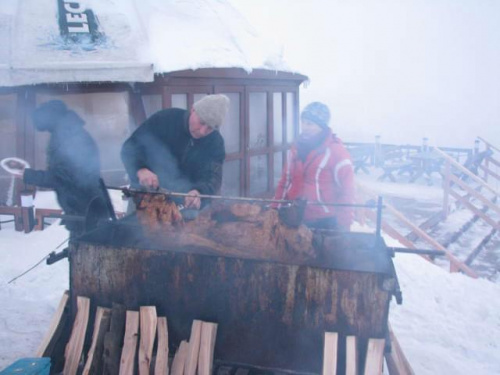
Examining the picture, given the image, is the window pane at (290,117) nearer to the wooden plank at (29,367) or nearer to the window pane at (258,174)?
the window pane at (258,174)

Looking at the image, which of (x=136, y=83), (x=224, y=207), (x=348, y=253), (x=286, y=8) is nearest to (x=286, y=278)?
(x=348, y=253)

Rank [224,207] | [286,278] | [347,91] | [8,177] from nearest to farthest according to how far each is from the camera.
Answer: [286,278] → [224,207] → [8,177] → [347,91]

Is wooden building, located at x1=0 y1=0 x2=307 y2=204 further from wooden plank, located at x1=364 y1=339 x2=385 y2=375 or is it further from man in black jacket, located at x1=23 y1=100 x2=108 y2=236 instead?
wooden plank, located at x1=364 y1=339 x2=385 y2=375

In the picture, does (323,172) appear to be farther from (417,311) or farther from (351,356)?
(417,311)

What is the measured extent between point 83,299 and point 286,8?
50.2m

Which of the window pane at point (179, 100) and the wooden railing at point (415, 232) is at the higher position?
the window pane at point (179, 100)

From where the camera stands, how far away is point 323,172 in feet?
13.3

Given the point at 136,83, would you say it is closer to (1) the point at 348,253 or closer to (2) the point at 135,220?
(2) the point at 135,220

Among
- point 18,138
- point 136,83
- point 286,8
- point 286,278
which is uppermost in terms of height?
point 286,8

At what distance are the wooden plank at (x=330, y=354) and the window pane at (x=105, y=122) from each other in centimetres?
528

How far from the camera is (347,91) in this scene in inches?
2576

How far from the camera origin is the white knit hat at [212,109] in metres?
3.70

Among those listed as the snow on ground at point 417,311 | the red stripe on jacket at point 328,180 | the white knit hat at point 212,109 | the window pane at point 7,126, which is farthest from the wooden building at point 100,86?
the red stripe on jacket at point 328,180

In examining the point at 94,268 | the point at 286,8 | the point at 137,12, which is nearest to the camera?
the point at 94,268
